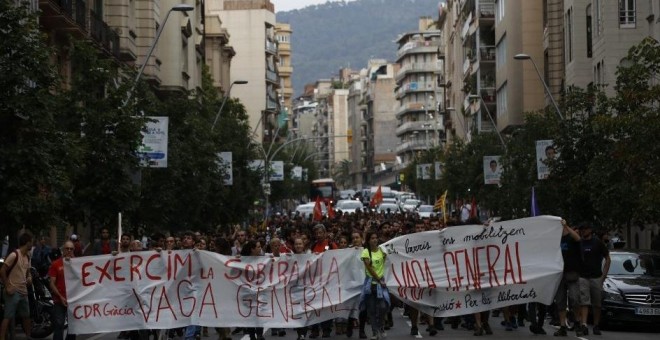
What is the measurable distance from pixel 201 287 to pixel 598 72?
35731 millimetres

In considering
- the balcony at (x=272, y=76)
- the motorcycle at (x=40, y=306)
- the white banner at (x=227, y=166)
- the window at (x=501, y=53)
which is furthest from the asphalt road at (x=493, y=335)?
the balcony at (x=272, y=76)

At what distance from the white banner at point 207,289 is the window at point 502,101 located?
5557 centimetres

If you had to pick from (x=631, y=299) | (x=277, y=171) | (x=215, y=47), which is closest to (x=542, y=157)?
(x=631, y=299)

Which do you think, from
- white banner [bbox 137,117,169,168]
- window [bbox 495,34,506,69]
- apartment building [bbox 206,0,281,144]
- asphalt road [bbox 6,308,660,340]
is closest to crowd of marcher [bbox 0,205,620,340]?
asphalt road [bbox 6,308,660,340]

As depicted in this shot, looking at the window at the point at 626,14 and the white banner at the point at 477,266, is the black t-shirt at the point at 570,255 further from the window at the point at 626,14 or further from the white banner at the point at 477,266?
the window at the point at 626,14

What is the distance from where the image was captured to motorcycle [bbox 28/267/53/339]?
24.1 metres

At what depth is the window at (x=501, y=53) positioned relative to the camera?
7888 cm

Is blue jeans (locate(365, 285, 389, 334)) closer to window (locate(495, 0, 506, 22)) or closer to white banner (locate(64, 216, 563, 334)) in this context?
white banner (locate(64, 216, 563, 334))

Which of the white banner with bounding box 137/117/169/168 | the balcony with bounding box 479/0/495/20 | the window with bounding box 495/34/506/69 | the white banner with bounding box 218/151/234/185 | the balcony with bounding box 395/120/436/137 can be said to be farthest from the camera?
the balcony with bounding box 395/120/436/137

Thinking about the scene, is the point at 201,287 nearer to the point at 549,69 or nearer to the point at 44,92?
the point at 44,92

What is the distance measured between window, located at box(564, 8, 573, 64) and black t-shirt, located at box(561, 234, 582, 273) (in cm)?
3947

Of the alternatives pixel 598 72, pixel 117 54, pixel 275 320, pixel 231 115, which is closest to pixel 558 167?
pixel 598 72

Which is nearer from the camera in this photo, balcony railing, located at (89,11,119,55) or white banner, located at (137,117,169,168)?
white banner, located at (137,117,169,168)

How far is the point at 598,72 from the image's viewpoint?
55.0m
